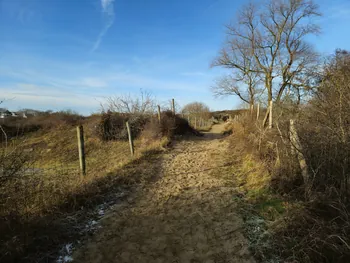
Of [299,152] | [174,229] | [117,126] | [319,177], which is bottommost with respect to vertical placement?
[174,229]

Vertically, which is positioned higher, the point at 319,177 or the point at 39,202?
the point at 319,177

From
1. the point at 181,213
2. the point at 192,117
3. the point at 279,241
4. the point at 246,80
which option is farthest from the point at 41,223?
the point at 192,117

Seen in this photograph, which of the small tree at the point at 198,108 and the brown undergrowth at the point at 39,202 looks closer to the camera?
the brown undergrowth at the point at 39,202

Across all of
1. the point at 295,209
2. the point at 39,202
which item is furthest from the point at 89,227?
the point at 295,209

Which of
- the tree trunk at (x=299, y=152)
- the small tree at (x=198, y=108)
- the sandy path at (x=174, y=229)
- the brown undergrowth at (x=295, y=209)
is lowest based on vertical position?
the sandy path at (x=174, y=229)

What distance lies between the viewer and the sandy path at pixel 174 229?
294cm

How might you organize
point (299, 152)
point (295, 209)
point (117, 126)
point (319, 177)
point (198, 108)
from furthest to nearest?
1. point (198, 108)
2. point (117, 126)
3. point (299, 152)
4. point (319, 177)
5. point (295, 209)

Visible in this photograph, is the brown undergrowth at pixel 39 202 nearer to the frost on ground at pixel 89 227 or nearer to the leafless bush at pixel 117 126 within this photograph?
the frost on ground at pixel 89 227

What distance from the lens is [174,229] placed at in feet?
11.7

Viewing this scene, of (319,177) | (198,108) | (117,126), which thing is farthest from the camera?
(198,108)

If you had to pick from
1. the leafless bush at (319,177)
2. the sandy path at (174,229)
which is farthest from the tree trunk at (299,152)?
the sandy path at (174,229)

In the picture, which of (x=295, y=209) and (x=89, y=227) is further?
(x=89, y=227)

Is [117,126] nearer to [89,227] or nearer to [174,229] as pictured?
[89,227]

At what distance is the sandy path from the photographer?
2941 mm
